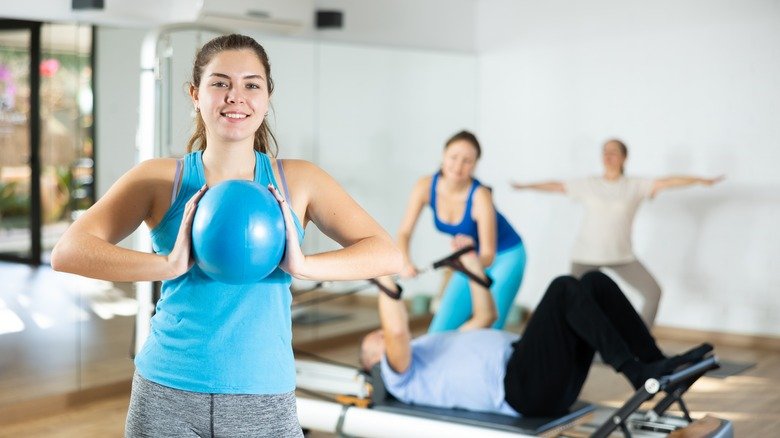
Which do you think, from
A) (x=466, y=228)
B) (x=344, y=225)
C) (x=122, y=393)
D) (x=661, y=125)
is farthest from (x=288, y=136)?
(x=344, y=225)

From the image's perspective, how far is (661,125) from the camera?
20.5ft

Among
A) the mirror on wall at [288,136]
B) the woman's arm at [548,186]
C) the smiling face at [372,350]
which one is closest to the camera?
the smiling face at [372,350]

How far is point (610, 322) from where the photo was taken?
10.4 ft

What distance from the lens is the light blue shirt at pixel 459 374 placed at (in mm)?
3328

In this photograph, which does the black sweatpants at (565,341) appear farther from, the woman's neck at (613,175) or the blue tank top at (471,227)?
the woman's neck at (613,175)

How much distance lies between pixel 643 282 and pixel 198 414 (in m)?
4.35

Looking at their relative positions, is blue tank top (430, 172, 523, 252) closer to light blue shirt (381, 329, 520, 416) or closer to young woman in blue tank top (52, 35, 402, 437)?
light blue shirt (381, 329, 520, 416)

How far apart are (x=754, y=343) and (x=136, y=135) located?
387cm

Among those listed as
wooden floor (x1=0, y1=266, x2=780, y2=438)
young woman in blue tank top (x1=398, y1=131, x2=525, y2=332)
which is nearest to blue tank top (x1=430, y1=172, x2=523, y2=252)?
young woman in blue tank top (x1=398, y1=131, x2=525, y2=332)

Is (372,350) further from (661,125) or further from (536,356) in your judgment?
(661,125)

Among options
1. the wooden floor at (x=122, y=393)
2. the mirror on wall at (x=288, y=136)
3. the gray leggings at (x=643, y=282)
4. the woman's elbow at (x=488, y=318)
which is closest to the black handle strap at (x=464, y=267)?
the woman's elbow at (x=488, y=318)

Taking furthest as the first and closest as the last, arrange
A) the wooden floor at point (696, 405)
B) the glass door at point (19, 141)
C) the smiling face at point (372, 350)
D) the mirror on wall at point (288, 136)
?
the mirror on wall at point (288, 136) < the glass door at point (19, 141) < the wooden floor at point (696, 405) < the smiling face at point (372, 350)

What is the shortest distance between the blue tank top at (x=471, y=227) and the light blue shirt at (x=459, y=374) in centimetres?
101

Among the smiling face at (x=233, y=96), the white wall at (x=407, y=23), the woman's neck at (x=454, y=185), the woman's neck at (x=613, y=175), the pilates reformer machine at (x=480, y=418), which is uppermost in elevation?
the white wall at (x=407, y=23)
